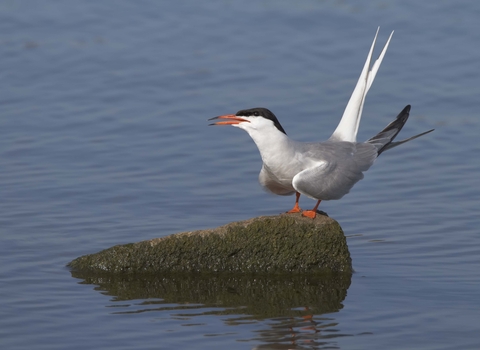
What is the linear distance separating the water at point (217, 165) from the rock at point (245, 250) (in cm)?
14

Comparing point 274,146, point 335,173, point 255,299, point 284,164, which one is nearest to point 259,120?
point 274,146

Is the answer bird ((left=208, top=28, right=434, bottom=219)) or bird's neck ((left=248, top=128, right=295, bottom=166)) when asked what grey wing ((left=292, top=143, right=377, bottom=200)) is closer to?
bird ((left=208, top=28, right=434, bottom=219))

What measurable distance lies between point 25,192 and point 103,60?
16.0 ft

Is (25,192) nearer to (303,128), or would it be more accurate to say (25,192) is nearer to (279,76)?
(303,128)

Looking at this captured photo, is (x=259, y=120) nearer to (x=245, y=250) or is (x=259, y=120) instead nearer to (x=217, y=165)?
(x=245, y=250)

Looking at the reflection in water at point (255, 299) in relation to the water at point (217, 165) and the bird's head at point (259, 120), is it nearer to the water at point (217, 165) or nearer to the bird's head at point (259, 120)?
the water at point (217, 165)

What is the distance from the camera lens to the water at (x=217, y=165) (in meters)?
6.36

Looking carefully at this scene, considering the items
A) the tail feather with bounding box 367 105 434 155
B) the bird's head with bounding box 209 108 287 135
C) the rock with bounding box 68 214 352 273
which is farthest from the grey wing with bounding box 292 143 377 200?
the bird's head with bounding box 209 108 287 135

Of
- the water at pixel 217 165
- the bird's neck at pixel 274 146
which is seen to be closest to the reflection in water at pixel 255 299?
the water at pixel 217 165

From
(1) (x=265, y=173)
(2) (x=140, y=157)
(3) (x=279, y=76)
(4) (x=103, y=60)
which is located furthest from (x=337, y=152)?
(4) (x=103, y=60)

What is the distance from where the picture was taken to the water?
6363 mm

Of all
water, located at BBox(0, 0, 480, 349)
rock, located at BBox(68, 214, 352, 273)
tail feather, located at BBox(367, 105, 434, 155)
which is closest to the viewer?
water, located at BBox(0, 0, 480, 349)

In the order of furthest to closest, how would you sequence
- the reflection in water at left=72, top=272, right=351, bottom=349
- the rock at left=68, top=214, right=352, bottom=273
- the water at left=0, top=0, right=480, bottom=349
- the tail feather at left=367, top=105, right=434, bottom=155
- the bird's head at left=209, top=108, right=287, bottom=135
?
the tail feather at left=367, top=105, right=434, bottom=155 → the bird's head at left=209, top=108, right=287, bottom=135 → the rock at left=68, top=214, right=352, bottom=273 → the water at left=0, top=0, right=480, bottom=349 → the reflection in water at left=72, top=272, right=351, bottom=349

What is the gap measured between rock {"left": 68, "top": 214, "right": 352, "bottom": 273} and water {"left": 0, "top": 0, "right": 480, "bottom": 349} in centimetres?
14
